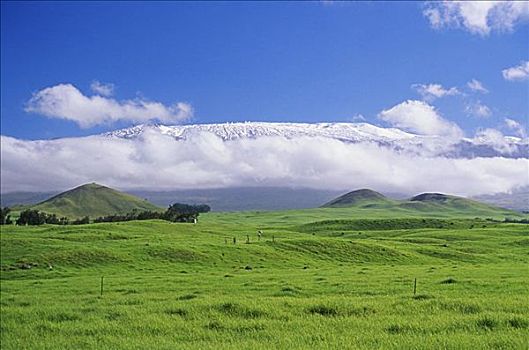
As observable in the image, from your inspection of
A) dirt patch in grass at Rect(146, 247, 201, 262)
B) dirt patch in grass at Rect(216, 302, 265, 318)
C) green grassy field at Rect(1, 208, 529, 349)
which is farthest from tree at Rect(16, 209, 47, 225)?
dirt patch in grass at Rect(216, 302, 265, 318)

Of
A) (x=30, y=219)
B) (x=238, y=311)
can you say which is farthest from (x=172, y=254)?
(x=30, y=219)

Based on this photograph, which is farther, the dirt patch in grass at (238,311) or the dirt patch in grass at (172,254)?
the dirt patch in grass at (172,254)

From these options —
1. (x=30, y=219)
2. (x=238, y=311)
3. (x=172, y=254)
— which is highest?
(x=30, y=219)

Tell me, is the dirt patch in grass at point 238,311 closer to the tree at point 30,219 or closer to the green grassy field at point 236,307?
the green grassy field at point 236,307

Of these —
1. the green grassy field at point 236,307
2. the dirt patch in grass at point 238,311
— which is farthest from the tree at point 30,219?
the dirt patch in grass at point 238,311

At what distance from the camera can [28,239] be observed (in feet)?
210

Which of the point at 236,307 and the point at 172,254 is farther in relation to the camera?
the point at 172,254

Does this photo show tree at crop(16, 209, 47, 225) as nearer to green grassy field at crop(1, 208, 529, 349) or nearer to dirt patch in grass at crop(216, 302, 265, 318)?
green grassy field at crop(1, 208, 529, 349)

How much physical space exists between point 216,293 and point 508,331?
17856 mm

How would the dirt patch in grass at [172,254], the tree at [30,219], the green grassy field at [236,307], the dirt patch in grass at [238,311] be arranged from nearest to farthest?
the green grassy field at [236,307]
the dirt patch in grass at [238,311]
the dirt patch in grass at [172,254]
the tree at [30,219]

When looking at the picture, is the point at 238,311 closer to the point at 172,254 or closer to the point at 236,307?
the point at 236,307

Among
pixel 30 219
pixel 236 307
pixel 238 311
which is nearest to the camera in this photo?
pixel 238 311

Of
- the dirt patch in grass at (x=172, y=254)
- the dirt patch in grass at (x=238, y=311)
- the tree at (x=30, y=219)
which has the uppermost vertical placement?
the tree at (x=30, y=219)

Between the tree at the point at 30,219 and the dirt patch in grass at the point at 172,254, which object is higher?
the tree at the point at 30,219
